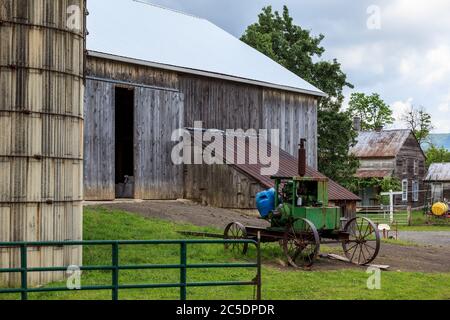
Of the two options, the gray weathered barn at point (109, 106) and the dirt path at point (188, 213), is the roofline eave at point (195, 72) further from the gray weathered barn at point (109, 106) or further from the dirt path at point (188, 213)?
the dirt path at point (188, 213)

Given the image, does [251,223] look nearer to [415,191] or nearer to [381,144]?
[381,144]

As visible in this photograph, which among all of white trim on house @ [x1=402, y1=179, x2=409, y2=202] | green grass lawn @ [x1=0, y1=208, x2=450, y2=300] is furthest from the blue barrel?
white trim on house @ [x1=402, y1=179, x2=409, y2=202]

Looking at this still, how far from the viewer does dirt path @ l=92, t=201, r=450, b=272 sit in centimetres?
1758

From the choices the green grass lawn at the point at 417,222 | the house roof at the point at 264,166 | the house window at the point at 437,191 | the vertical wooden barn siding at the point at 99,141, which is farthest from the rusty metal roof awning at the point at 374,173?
the vertical wooden barn siding at the point at 99,141

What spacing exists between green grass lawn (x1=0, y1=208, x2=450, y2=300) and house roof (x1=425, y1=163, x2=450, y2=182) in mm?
45933

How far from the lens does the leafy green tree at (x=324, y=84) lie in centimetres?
4300

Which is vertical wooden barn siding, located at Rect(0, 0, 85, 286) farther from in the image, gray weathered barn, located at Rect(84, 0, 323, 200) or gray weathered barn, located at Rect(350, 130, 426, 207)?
gray weathered barn, located at Rect(350, 130, 426, 207)

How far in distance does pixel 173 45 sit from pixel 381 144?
34.8m

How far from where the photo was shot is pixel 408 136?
6022 centimetres

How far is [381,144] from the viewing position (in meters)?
59.8

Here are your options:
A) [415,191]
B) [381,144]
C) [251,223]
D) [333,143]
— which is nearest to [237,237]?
[251,223]

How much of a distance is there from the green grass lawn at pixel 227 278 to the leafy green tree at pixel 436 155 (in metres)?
67.0
